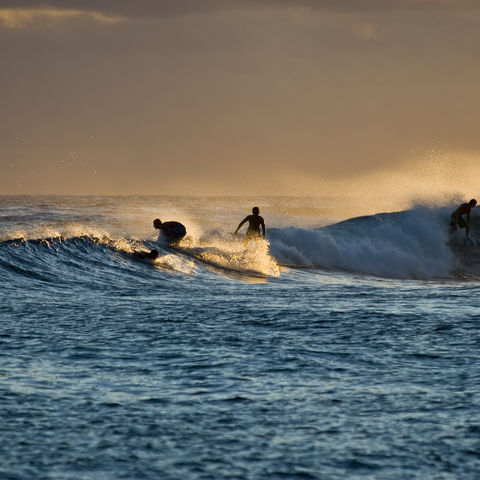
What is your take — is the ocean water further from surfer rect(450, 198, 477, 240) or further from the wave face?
surfer rect(450, 198, 477, 240)

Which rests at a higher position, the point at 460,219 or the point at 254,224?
the point at 460,219

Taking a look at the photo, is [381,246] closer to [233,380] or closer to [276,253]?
[276,253]

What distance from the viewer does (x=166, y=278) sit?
19.3 metres

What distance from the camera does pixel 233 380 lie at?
8.17 metres

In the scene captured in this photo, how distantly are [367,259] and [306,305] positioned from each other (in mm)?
14134

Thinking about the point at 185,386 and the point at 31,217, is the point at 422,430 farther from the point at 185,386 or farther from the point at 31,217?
the point at 31,217

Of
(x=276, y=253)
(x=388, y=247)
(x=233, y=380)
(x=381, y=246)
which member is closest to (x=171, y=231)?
(x=276, y=253)

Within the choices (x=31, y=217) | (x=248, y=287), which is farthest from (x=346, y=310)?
(x=31, y=217)

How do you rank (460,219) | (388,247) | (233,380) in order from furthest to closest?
(460,219) < (388,247) < (233,380)

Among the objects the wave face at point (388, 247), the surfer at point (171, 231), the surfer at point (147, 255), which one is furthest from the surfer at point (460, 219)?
the surfer at point (147, 255)

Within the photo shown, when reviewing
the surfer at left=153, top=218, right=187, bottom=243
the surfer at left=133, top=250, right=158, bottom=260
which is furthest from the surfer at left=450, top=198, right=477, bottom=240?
the surfer at left=133, top=250, right=158, bottom=260

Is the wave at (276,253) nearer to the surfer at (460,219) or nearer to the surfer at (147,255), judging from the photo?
the surfer at (147,255)

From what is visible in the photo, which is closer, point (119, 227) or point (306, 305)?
point (306, 305)

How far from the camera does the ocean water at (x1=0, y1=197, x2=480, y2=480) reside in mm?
6020
